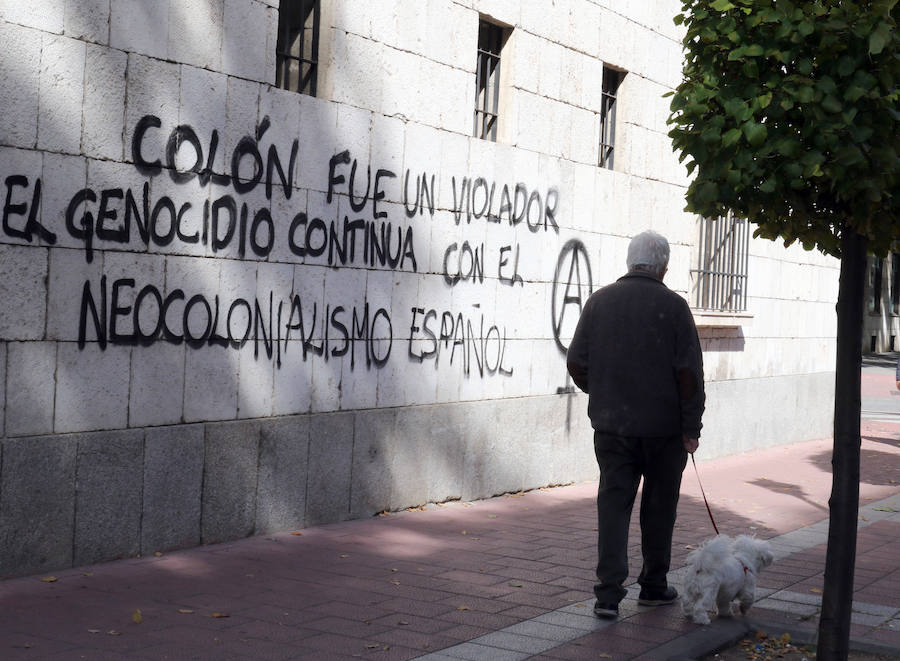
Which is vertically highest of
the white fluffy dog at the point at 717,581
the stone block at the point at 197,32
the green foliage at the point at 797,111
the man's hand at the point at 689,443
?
the stone block at the point at 197,32

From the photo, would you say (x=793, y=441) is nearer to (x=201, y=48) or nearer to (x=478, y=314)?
(x=478, y=314)

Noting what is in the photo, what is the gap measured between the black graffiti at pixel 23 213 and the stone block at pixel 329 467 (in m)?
2.23

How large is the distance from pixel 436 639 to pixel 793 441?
10468 millimetres

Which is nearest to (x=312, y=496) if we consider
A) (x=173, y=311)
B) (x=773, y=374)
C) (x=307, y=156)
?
(x=173, y=311)

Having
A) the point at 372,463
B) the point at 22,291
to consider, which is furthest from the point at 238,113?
the point at 372,463

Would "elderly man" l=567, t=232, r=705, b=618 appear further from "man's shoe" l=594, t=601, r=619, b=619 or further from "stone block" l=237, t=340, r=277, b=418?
"stone block" l=237, t=340, r=277, b=418

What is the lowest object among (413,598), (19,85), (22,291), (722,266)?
(413,598)

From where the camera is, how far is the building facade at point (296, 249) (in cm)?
596

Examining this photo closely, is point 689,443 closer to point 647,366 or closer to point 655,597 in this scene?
point 647,366

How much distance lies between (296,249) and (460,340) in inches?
74.0

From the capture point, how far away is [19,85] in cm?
573

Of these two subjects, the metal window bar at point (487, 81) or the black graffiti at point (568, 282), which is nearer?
the metal window bar at point (487, 81)

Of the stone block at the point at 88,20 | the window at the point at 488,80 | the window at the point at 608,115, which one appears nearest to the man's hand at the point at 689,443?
the stone block at the point at 88,20

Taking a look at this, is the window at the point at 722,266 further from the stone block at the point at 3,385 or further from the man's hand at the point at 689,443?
the stone block at the point at 3,385
